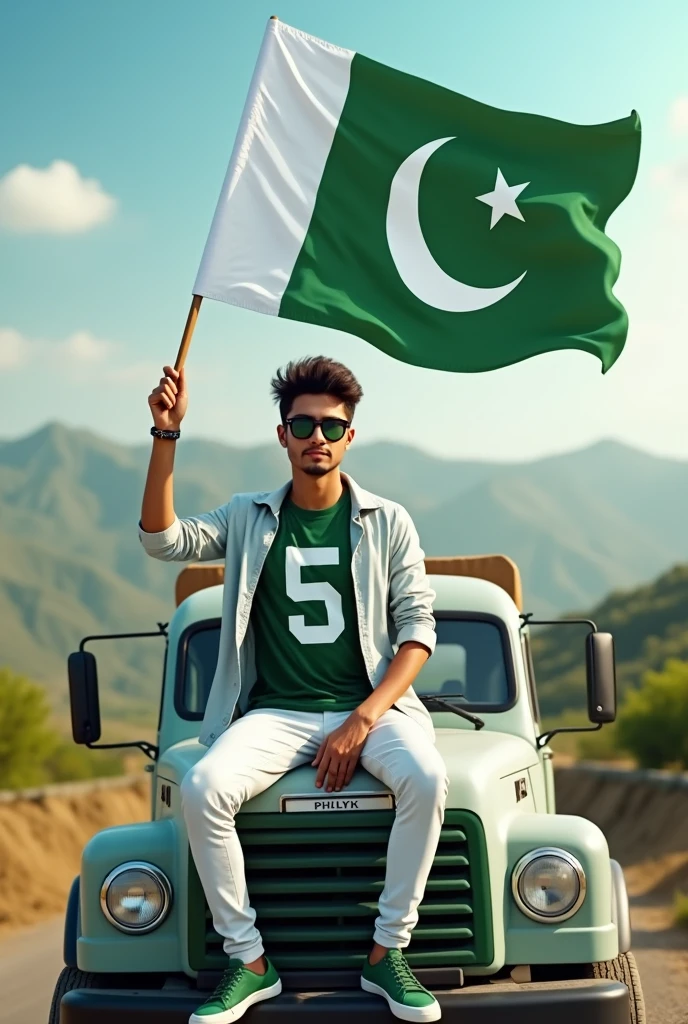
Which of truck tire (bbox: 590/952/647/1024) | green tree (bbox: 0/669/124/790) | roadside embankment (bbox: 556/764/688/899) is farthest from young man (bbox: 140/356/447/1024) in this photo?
green tree (bbox: 0/669/124/790)

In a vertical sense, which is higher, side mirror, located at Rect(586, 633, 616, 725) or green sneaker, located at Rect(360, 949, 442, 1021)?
side mirror, located at Rect(586, 633, 616, 725)

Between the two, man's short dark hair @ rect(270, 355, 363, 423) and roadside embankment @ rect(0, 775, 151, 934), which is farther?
roadside embankment @ rect(0, 775, 151, 934)

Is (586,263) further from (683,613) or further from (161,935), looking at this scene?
(683,613)

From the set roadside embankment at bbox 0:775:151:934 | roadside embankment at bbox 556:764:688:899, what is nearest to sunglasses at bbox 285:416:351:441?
roadside embankment at bbox 0:775:151:934

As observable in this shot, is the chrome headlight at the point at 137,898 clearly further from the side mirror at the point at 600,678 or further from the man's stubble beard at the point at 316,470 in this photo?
the side mirror at the point at 600,678

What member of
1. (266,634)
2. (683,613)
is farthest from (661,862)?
(683,613)

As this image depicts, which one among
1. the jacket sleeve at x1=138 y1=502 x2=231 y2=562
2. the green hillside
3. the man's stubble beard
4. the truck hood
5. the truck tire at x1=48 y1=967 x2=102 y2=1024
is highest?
the green hillside

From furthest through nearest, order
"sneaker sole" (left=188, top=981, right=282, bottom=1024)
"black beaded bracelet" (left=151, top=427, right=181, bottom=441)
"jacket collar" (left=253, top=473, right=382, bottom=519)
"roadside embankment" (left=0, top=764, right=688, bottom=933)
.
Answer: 1. "roadside embankment" (left=0, top=764, right=688, bottom=933)
2. "jacket collar" (left=253, top=473, right=382, bottom=519)
3. "black beaded bracelet" (left=151, top=427, right=181, bottom=441)
4. "sneaker sole" (left=188, top=981, right=282, bottom=1024)

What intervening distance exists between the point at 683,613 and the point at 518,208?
79.3 m

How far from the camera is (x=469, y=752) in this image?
16.7 feet

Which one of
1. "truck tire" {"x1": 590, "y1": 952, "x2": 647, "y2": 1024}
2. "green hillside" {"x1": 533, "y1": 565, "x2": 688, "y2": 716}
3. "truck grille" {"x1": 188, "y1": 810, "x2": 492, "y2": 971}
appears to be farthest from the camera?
"green hillside" {"x1": 533, "y1": 565, "x2": 688, "y2": 716}

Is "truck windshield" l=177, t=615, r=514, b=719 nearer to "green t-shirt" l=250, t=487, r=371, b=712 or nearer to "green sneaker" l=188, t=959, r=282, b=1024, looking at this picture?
"green t-shirt" l=250, t=487, r=371, b=712

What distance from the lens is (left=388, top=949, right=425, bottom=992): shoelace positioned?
165 inches

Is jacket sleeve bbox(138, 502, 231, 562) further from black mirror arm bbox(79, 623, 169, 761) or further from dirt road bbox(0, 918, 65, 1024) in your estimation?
dirt road bbox(0, 918, 65, 1024)
